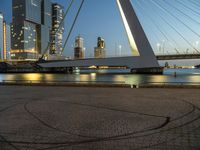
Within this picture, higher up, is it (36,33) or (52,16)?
(52,16)

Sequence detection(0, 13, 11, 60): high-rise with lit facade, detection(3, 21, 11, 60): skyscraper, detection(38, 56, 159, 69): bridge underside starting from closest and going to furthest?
detection(38, 56, 159, 69): bridge underside
detection(0, 13, 11, 60): high-rise with lit facade
detection(3, 21, 11, 60): skyscraper

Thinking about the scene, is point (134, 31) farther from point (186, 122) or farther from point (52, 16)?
point (52, 16)

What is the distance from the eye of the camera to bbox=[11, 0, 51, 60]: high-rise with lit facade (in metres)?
146

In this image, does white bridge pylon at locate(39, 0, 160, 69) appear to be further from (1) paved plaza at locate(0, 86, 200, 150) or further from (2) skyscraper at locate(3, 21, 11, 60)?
(2) skyscraper at locate(3, 21, 11, 60)

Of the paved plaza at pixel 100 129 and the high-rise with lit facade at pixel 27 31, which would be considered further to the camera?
the high-rise with lit facade at pixel 27 31

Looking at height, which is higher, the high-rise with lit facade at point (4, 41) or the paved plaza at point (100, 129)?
the high-rise with lit facade at point (4, 41)

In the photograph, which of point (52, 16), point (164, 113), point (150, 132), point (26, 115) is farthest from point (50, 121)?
point (52, 16)

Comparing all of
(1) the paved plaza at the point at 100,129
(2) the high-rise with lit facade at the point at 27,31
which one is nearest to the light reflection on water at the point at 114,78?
(1) the paved plaza at the point at 100,129

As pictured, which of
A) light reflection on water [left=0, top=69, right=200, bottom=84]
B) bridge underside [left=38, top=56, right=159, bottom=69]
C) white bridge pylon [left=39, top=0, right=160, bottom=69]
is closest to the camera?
white bridge pylon [left=39, top=0, right=160, bottom=69]

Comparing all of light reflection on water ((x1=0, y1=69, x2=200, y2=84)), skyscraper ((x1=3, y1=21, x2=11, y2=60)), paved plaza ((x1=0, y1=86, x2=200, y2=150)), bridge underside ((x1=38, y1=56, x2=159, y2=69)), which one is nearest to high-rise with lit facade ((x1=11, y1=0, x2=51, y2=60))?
skyscraper ((x1=3, y1=21, x2=11, y2=60))

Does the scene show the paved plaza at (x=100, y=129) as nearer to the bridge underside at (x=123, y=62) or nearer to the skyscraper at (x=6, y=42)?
the bridge underside at (x=123, y=62)

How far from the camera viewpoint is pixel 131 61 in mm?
32812

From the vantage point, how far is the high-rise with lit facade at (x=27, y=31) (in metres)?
146

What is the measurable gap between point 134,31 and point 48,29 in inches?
6032
